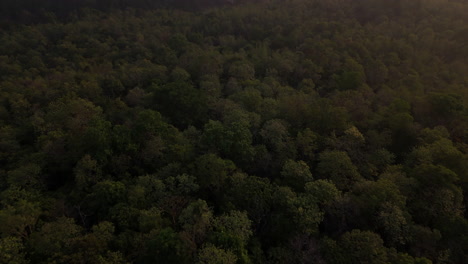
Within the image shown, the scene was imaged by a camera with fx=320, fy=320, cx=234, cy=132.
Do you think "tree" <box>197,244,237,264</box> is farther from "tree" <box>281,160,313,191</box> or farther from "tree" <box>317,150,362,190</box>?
"tree" <box>317,150,362,190</box>

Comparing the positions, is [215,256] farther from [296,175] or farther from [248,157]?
[248,157]

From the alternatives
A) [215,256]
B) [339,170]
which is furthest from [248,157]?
[215,256]

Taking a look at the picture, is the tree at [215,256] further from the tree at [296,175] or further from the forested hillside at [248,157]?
the tree at [296,175]

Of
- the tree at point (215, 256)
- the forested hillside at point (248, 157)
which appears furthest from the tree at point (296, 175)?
the tree at point (215, 256)

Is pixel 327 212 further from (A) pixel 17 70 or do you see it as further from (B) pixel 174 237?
(A) pixel 17 70

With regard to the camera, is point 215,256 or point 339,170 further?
point 339,170

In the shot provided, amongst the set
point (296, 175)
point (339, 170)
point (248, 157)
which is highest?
point (339, 170)

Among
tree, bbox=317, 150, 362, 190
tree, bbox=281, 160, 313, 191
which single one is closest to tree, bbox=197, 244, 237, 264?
tree, bbox=281, 160, 313, 191

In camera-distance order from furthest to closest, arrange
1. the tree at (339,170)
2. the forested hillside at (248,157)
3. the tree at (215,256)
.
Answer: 1. the tree at (339,170)
2. the forested hillside at (248,157)
3. the tree at (215,256)
